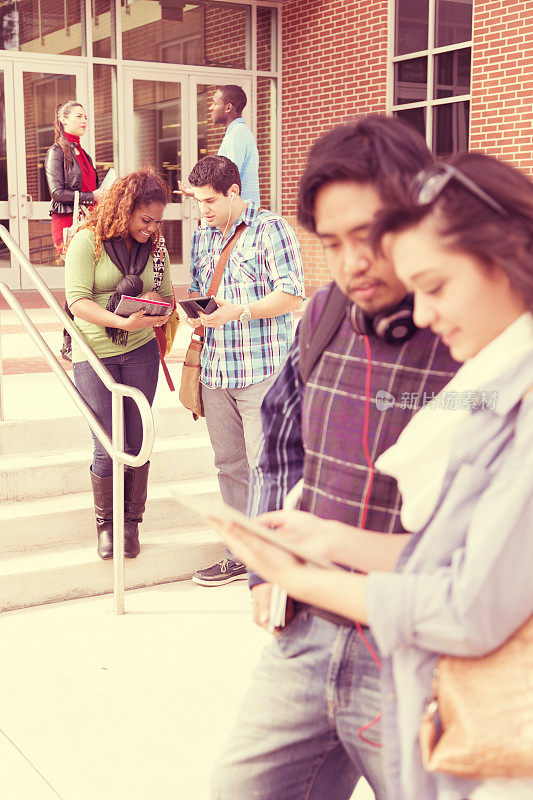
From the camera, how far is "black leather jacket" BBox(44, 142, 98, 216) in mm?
6645

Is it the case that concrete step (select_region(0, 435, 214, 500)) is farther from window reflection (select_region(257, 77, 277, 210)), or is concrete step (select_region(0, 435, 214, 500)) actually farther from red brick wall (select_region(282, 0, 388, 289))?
window reflection (select_region(257, 77, 277, 210))

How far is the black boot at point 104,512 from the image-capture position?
4484mm

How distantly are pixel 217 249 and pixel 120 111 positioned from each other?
8.35m

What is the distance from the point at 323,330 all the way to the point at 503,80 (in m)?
9.53

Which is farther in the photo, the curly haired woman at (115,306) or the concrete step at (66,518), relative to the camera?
the concrete step at (66,518)

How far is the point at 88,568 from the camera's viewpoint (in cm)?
450

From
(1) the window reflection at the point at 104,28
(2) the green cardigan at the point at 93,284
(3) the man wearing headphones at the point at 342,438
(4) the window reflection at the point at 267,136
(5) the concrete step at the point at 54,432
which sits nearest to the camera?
(3) the man wearing headphones at the point at 342,438

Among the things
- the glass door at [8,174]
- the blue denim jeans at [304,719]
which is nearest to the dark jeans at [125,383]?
the blue denim jeans at [304,719]

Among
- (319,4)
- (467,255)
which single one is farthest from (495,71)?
(467,255)

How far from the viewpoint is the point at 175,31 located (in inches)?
A: 481

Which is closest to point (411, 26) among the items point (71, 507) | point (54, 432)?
point (54, 432)

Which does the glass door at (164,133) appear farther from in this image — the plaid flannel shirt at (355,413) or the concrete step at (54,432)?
the plaid flannel shirt at (355,413)

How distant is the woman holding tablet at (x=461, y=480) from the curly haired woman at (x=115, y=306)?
3.02 m

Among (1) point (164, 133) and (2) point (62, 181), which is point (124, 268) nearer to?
(2) point (62, 181)
